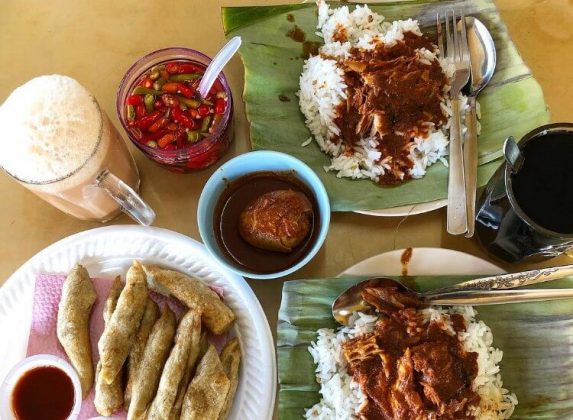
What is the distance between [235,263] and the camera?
1655 millimetres

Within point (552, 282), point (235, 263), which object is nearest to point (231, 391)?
point (235, 263)

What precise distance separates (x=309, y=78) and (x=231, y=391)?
3.32ft

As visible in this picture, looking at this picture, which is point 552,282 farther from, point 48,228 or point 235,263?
point 48,228

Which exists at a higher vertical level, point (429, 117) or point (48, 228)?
point (429, 117)

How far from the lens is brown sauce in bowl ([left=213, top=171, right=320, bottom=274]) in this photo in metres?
1.66

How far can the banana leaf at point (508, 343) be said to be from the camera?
156cm

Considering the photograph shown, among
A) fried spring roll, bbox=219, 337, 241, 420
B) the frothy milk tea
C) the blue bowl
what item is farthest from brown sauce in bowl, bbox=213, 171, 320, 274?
the frothy milk tea

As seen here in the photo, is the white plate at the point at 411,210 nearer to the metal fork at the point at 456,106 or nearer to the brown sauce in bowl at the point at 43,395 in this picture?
the metal fork at the point at 456,106

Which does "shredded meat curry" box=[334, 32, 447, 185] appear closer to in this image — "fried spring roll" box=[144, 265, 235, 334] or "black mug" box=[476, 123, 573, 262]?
"black mug" box=[476, 123, 573, 262]

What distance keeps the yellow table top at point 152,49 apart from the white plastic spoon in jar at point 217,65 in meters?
0.23

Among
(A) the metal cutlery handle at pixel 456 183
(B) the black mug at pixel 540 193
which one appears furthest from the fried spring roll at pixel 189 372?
(B) the black mug at pixel 540 193

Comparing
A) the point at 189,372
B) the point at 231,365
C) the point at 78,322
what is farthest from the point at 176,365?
the point at 78,322

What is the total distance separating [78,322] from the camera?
1587 millimetres

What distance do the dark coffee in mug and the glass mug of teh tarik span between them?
108 centimetres
